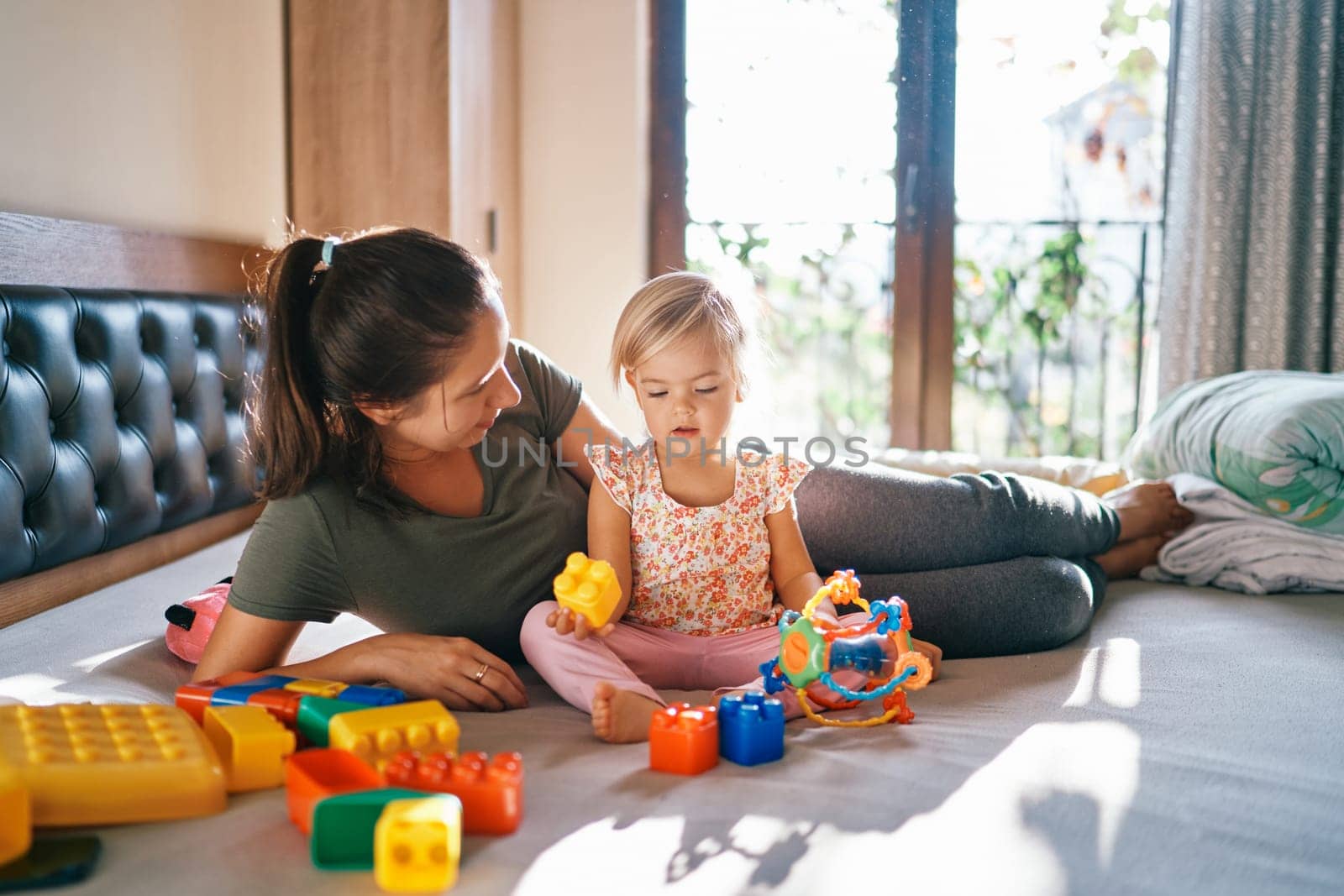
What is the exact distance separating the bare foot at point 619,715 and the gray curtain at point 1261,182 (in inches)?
96.9

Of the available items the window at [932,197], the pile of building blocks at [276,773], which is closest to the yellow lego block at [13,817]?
the pile of building blocks at [276,773]

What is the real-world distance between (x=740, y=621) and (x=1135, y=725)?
21.1 inches

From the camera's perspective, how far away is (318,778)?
992 mm

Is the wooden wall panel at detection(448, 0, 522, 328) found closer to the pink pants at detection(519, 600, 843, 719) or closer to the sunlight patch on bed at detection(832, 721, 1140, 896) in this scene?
the pink pants at detection(519, 600, 843, 719)

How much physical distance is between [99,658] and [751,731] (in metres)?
0.87

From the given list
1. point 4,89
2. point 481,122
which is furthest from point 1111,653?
point 481,122

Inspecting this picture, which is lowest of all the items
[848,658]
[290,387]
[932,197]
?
[848,658]

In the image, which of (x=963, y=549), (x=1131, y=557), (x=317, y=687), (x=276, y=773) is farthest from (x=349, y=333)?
(x=1131, y=557)

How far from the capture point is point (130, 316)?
1870 mm

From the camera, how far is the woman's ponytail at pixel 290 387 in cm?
136

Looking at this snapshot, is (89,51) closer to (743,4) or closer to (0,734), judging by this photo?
(0,734)

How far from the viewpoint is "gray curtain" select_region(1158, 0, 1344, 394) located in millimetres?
3023

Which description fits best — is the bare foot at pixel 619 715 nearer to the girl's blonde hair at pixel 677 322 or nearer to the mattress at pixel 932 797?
the mattress at pixel 932 797

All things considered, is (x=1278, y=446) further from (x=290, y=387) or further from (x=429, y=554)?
(x=290, y=387)
